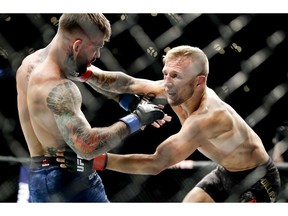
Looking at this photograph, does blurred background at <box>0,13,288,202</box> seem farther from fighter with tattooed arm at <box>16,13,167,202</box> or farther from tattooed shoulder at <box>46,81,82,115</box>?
tattooed shoulder at <box>46,81,82,115</box>

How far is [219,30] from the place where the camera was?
3.21 metres

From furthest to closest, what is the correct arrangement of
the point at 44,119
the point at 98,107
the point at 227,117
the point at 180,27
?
the point at 98,107 < the point at 180,27 < the point at 227,117 < the point at 44,119

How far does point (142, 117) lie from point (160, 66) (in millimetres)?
1298

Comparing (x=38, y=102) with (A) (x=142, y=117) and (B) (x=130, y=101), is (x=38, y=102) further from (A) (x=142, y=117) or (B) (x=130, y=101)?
(B) (x=130, y=101)

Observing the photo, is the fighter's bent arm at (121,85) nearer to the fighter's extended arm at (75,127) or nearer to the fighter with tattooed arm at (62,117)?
the fighter with tattooed arm at (62,117)

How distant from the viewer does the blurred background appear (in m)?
3.13

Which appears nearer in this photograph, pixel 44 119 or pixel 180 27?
pixel 44 119

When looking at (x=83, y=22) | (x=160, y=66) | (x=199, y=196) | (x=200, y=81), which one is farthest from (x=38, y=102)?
(x=160, y=66)

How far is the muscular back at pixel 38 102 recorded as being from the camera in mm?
1951

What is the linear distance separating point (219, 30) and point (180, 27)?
0.26m

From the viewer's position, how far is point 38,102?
1959 millimetres
